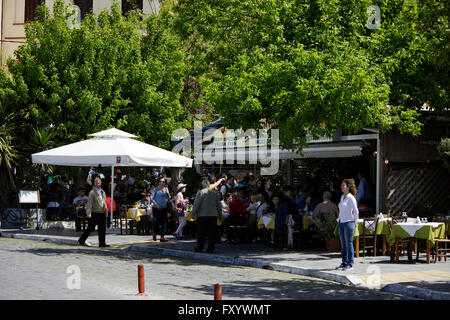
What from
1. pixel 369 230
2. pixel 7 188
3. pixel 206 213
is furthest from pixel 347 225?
pixel 7 188

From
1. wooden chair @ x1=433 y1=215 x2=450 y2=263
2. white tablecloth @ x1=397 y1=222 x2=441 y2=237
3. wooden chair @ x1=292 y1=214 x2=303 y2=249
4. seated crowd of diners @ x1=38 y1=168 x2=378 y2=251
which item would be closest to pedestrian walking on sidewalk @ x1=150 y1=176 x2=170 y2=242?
seated crowd of diners @ x1=38 y1=168 x2=378 y2=251

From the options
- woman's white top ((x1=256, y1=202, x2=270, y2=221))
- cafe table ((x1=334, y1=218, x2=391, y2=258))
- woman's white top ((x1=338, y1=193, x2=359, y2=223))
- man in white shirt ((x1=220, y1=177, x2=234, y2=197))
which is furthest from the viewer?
man in white shirt ((x1=220, y1=177, x2=234, y2=197))

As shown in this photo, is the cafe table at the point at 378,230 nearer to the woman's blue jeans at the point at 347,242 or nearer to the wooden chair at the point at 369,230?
the wooden chair at the point at 369,230

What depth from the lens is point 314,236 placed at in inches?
677

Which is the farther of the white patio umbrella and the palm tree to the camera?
the palm tree

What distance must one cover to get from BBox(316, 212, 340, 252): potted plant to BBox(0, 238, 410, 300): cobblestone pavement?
121 inches

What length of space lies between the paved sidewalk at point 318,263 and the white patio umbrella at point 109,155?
2227 mm

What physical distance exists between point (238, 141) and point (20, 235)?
9326 mm

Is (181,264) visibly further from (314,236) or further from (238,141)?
(238,141)

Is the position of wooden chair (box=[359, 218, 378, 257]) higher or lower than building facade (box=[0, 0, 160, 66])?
lower

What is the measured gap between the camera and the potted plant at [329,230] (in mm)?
16641

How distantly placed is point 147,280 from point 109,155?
8105 mm

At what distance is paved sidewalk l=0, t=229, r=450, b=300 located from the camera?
1186cm

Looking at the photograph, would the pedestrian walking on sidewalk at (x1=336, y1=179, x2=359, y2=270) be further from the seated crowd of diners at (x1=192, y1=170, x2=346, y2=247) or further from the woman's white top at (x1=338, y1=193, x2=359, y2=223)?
the seated crowd of diners at (x1=192, y1=170, x2=346, y2=247)
